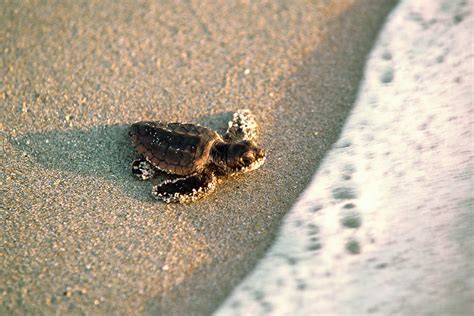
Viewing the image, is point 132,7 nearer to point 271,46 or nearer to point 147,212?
point 271,46

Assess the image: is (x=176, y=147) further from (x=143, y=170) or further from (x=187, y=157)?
(x=143, y=170)

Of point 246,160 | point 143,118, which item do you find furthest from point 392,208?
point 143,118

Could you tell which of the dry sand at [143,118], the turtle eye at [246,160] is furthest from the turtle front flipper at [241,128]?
the turtle eye at [246,160]

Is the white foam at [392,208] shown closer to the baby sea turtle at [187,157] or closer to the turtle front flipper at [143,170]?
the baby sea turtle at [187,157]

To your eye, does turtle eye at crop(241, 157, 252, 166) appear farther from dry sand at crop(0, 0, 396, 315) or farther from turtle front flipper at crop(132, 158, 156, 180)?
turtle front flipper at crop(132, 158, 156, 180)

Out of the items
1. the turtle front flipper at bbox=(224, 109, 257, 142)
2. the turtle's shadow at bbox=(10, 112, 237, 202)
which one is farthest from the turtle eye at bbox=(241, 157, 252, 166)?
the turtle's shadow at bbox=(10, 112, 237, 202)

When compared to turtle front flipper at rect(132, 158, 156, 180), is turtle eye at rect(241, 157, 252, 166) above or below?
above
